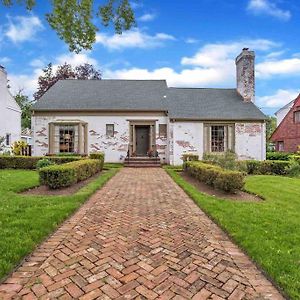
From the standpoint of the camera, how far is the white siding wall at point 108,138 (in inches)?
753

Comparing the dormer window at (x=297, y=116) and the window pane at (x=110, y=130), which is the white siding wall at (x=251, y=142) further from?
the window pane at (x=110, y=130)

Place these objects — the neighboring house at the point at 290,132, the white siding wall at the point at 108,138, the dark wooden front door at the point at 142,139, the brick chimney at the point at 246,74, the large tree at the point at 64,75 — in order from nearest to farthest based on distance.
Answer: the white siding wall at the point at 108,138, the brick chimney at the point at 246,74, the dark wooden front door at the point at 142,139, the neighboring house at the point at 290,132, the large tree at the point at 64,75

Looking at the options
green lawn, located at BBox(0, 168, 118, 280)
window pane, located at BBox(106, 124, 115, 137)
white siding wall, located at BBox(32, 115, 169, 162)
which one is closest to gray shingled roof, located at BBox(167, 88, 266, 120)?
white siding wall, located at BBox(32, 115, 169, 162)

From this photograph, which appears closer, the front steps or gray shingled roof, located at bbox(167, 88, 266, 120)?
the front steps

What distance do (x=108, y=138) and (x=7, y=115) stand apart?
10.2 m

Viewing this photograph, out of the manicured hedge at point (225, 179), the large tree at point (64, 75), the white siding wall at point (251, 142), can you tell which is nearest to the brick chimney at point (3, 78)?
the large tree at point (64, 75)

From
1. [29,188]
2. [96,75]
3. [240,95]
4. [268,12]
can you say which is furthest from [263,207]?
[96,75]

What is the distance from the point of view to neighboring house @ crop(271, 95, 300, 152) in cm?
2464

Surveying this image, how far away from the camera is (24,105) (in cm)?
4109

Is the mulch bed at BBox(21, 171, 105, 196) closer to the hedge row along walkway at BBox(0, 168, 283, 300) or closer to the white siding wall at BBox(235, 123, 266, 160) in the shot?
the hedge row along walkway at BBox(0, 168, 283, 300)

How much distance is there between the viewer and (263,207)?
6527 millimetres

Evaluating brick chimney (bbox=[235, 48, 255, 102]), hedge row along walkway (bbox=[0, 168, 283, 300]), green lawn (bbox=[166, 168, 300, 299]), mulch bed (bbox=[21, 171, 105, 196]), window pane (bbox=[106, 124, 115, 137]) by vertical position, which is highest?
brick chimney (bbox=[235, 48, 255, 102])

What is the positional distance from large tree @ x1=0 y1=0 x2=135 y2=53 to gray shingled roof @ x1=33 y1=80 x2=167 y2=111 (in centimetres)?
1389

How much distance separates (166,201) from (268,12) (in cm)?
648
